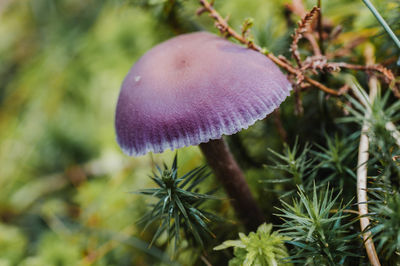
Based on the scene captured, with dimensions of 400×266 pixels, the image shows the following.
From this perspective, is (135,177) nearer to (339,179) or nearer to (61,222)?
(61,222)

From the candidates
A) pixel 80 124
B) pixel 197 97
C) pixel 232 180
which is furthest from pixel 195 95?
pixel 80 124

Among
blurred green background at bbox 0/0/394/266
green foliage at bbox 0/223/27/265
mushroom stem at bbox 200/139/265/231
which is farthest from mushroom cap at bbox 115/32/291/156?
green foliage at bbox 0/223/27/265

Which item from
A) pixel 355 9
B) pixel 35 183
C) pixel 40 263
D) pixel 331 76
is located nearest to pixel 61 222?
pixel 40 263

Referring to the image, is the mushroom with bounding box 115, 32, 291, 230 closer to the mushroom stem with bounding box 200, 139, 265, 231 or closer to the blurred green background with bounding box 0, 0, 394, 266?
the mushroom stem with bounding box 200, 139, 265, 231

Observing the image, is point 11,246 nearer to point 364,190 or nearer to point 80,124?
point 80,124

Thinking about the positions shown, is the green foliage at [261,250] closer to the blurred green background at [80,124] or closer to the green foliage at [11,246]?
the blurred green background at [80,124]

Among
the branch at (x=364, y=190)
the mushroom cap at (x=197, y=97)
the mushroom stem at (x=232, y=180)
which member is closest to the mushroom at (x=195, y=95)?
the mushroom cap at (x=197, y=97)
